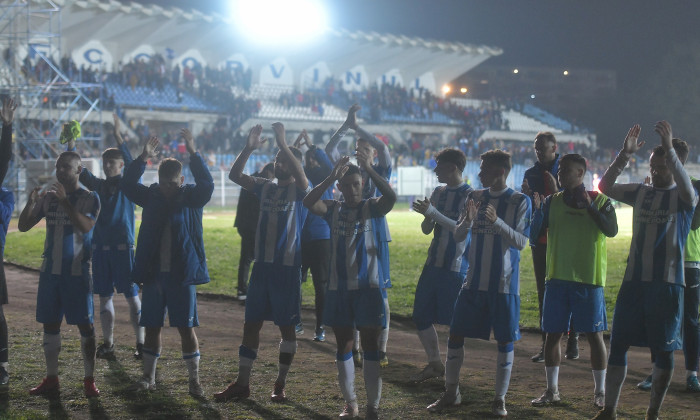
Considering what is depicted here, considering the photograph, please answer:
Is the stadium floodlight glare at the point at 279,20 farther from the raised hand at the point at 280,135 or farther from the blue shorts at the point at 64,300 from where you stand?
the blue shorts at the point at 64,300

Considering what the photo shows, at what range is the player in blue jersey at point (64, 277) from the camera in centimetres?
672

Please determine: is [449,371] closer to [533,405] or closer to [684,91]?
[533,405]

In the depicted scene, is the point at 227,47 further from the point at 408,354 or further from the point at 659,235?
the point at 659,235

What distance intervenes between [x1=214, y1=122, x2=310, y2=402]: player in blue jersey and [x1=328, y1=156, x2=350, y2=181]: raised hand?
0.69 m

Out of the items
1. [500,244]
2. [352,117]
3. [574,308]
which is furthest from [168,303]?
[574,308]

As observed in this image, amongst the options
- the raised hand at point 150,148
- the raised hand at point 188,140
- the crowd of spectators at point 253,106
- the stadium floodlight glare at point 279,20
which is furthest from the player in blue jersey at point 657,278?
the stadium floodlight glare at point 279,20

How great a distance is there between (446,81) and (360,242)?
5773 cm

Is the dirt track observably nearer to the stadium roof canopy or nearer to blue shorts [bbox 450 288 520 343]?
blue shorts [bbox 450 288 520 343]

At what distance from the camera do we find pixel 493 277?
6.22m

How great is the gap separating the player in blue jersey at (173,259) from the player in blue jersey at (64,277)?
0.44 m

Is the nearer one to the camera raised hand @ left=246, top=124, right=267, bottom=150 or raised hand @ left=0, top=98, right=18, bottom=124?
raised hand @ left=246, top=124, right=267, bottom=150

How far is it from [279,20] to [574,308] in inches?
1864

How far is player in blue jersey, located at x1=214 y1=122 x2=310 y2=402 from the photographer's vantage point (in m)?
6.62

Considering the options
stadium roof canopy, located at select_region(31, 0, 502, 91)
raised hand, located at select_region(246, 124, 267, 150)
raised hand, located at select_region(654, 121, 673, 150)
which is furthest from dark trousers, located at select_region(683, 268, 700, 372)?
stadium roof canopy, located at select_region(31, 0, 502, 91)
